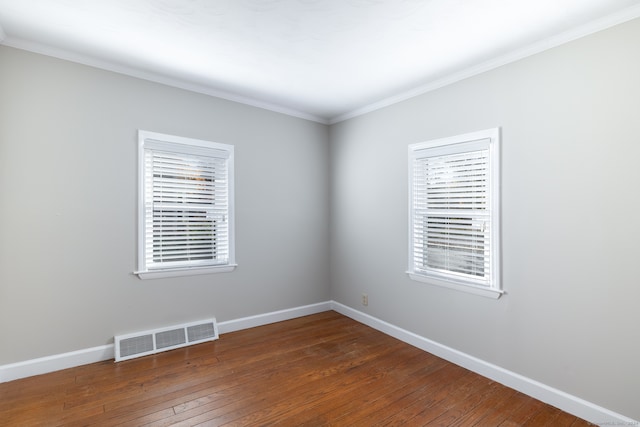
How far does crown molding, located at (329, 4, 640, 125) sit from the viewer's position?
200 cm

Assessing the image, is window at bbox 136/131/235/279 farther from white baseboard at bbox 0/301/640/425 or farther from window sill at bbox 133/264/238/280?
white baseboard at bbox 0/301/640/425

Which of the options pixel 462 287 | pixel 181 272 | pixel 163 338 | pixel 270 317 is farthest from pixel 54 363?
pixel 462 287

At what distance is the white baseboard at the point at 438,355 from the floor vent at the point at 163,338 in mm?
109

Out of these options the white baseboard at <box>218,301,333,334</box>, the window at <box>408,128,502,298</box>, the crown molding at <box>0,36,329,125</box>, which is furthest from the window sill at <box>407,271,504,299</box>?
the crown molding at <box>0,36,329,125</box>

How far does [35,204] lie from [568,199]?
416 cm

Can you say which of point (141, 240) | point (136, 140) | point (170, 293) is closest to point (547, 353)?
point (170, 293)

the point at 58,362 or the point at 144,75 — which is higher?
the point at 144,75

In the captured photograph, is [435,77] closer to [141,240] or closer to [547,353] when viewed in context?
[547,353]

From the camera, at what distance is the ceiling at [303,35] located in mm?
2004

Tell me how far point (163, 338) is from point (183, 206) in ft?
4.38

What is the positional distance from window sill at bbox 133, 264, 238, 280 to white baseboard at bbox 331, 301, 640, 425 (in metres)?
1.92

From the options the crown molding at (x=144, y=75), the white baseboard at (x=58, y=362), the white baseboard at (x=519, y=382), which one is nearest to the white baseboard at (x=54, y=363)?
the white baseboard at (x=58, y=362)

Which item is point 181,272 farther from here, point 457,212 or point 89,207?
point 457,212

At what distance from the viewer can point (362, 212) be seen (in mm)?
3910
